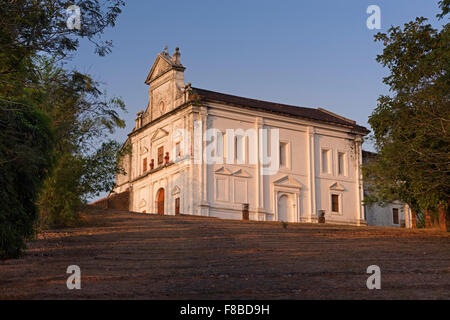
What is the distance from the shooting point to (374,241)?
1984 cm

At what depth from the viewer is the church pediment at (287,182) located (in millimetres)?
41188

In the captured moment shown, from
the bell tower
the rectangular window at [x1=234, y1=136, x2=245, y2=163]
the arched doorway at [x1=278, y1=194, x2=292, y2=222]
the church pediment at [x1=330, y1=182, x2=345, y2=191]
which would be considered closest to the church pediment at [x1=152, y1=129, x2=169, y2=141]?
the bell tower

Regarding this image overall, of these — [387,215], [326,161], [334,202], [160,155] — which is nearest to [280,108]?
[326,161]

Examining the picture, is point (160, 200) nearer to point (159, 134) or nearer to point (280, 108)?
point (159, 134)

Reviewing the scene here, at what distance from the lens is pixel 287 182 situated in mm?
41688

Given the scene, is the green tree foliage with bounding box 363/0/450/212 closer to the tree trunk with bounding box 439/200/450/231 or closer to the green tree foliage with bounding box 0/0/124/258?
the tree trunk with bounding box 439/200/450/231

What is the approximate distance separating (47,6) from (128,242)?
7.49 m

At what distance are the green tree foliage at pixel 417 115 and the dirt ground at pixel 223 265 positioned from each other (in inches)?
93.8

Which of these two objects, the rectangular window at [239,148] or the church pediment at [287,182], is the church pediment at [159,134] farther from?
the church pediment at [287,182]

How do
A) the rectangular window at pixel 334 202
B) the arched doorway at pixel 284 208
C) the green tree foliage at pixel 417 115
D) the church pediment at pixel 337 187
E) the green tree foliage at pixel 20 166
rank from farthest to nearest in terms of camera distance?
the church pediment at pixel 337 187, the rectangular window at pixel 334 202, the arched doorway at pixel 284 208, the green tree foliage at pixel 417 115, the green tree foliage at pixel 20 166

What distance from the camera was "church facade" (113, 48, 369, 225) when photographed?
1521 inches

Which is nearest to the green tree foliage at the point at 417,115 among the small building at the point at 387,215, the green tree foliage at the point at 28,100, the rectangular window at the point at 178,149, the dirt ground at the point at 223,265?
the dirt ground at the point at 223,265

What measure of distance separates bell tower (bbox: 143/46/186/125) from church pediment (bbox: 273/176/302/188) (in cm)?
881
